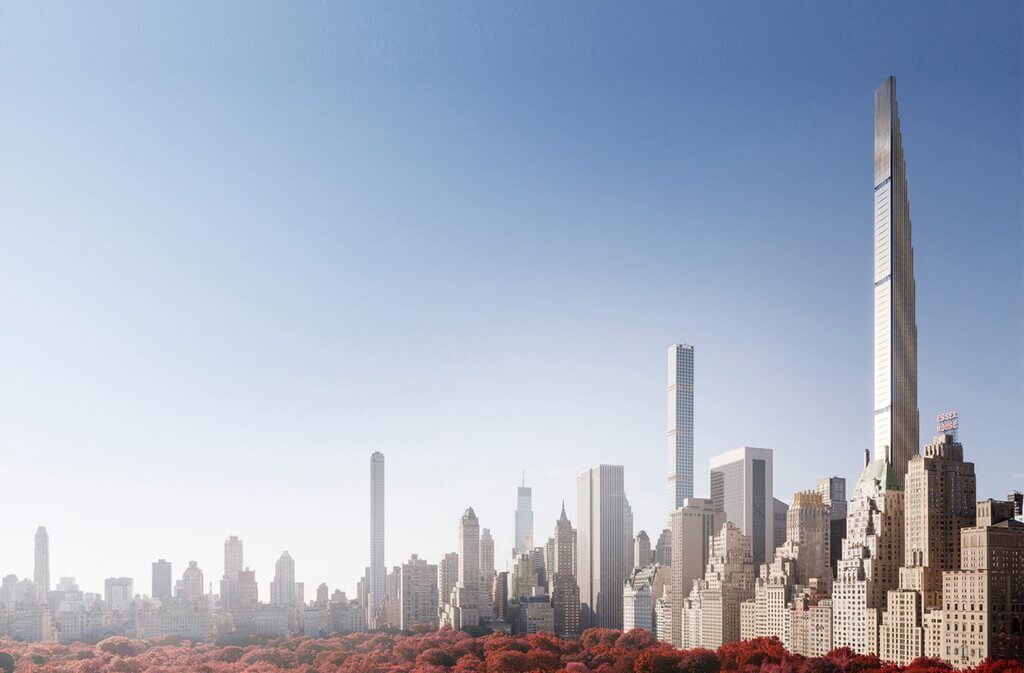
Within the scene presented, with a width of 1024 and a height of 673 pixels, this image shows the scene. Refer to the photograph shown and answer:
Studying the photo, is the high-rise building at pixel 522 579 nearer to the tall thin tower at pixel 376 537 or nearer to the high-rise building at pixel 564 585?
the high-rise building at pixel 564 585

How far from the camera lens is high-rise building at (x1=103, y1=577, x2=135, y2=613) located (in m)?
45.4

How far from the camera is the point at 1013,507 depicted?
19.1 m

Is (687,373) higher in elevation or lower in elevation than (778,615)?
higher

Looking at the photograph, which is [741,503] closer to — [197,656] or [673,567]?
[673,567]

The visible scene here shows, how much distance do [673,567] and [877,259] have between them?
1161 centimetres

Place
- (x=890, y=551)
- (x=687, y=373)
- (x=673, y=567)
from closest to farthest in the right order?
1. (x=890, y=551)
2. (x=673, y=567)
3. (x=687, y=373)

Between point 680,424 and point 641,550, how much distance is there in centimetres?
922

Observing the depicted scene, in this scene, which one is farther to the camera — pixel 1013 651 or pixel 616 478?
pixel 616 478

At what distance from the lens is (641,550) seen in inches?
1671

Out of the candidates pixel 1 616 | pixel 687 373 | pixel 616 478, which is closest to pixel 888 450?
pixel 616 478

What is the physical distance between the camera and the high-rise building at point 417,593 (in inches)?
1619

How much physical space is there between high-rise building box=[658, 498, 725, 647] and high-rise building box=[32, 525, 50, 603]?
1707cm

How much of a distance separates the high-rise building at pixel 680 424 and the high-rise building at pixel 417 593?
1148 cm

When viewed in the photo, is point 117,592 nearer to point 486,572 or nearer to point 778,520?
point 486,572
